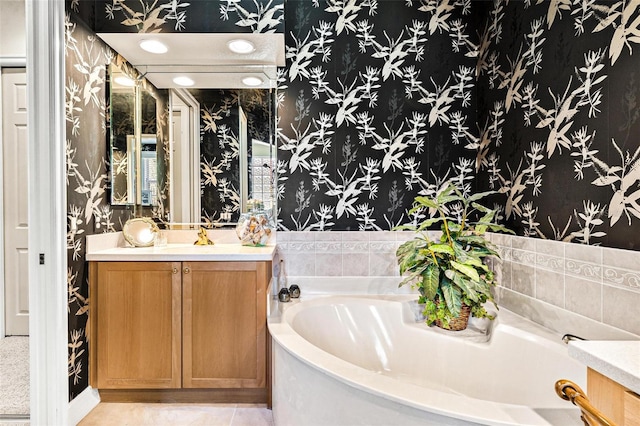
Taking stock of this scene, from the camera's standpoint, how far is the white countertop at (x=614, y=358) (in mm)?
679

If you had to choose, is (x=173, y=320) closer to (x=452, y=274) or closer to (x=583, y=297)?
(x=452, y=274)

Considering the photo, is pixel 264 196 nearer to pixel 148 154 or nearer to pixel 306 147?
pixel 306 147

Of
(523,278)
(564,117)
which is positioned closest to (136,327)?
(523,278)

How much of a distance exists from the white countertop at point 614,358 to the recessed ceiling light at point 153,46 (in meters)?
2.55

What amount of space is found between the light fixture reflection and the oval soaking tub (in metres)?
1.73

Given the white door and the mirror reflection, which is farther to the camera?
the mirror reflection

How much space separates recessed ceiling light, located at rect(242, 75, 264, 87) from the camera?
2355 millimetres

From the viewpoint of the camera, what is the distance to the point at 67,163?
172 centimetres

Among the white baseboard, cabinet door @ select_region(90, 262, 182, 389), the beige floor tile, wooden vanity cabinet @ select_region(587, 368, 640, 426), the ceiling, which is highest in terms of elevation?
the ceiling

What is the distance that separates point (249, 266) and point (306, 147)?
930 millimetres

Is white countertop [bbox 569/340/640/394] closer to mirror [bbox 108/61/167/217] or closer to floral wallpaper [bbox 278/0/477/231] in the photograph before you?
floral wallpaper [bbox 278/0/477/231]

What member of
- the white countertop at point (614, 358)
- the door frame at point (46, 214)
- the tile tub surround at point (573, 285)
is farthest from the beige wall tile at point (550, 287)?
the door frame at point (46, 214)

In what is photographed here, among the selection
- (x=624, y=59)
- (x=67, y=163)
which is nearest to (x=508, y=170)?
(x=624, y=59)

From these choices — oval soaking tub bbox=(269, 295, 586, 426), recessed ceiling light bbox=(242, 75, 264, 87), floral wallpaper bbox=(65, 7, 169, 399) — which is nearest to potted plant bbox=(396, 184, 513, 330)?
oval soaking tub bbox=(269, 295, 586, 426)
